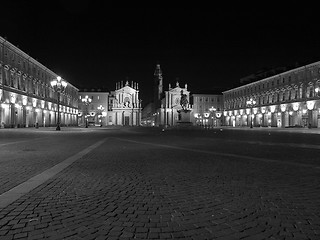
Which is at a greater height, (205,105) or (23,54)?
(23,54)

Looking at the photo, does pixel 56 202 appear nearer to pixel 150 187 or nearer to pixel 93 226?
pixel 93 226

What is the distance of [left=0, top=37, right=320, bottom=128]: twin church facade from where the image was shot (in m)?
56.6

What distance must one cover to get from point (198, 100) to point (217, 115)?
10.5 metres

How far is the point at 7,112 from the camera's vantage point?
5288 cm

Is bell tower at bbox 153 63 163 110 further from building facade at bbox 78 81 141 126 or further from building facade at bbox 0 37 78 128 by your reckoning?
building facade at bbox 0 37 78 128

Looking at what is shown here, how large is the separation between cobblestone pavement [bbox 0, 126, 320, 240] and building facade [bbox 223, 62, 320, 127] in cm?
5258

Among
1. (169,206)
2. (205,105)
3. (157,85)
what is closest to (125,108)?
(205,105)

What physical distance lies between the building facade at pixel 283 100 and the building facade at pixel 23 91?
4833 centimetres

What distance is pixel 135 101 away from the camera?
12531 cm

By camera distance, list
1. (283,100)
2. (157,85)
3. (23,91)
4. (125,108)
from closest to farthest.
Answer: (23,91) < (283,100) < (125,108) < (157,85)

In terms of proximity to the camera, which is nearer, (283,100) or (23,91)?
(23,91)

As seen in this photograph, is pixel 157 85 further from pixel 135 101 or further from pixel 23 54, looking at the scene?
pixel 23 54

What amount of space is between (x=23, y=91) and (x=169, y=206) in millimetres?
62881

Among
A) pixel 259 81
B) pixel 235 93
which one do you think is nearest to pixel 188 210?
pixel 259 81
